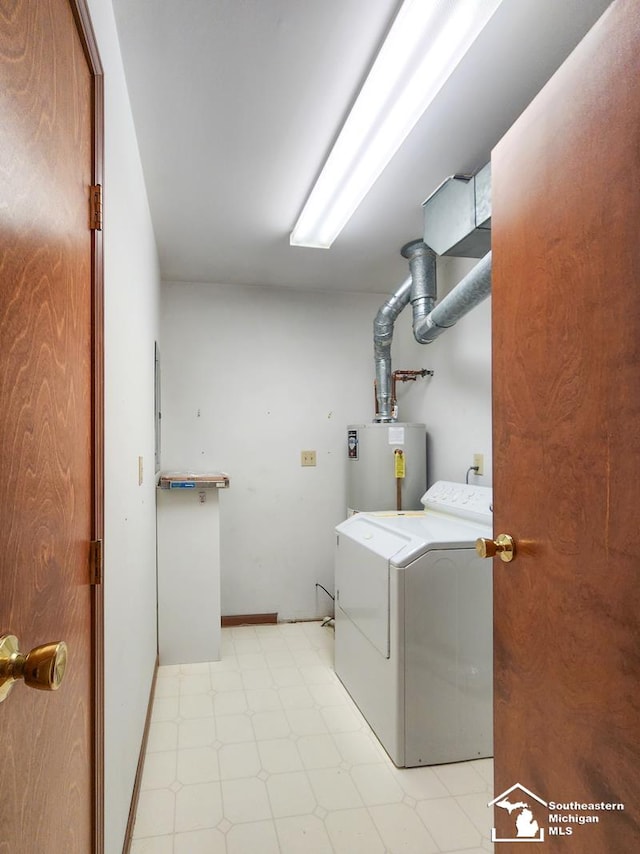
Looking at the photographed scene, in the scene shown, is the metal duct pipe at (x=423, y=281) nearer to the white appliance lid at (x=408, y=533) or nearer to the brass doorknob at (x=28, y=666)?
the white appliance lid at (x=408, y=533)

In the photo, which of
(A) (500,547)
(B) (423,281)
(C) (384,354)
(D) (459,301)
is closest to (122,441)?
(A) (500,547)

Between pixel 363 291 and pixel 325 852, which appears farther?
pixel 363 291

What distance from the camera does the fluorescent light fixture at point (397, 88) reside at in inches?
51.1

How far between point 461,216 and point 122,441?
1645mm

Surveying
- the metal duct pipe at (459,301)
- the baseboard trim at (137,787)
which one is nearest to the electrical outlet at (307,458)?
the metal duct pipe at (459,301)

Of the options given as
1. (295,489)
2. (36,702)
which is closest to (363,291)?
(295,489)

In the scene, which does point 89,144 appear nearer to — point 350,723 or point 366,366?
point 350,723

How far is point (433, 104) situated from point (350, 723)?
8.46 ft

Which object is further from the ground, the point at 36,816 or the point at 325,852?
the point at 36,816

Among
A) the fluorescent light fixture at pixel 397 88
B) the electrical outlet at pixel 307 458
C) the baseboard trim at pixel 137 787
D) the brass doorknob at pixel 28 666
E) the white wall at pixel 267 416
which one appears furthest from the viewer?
the electrical outlet at pixel 307 458

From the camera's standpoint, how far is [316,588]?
3.71 m

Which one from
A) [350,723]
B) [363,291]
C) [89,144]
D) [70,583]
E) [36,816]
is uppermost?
[363,291]

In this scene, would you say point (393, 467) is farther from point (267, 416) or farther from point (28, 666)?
point (28, 666)

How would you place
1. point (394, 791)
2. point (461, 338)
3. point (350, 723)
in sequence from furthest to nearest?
point (461, 338) < point (350, 723) < point (394, 791)
